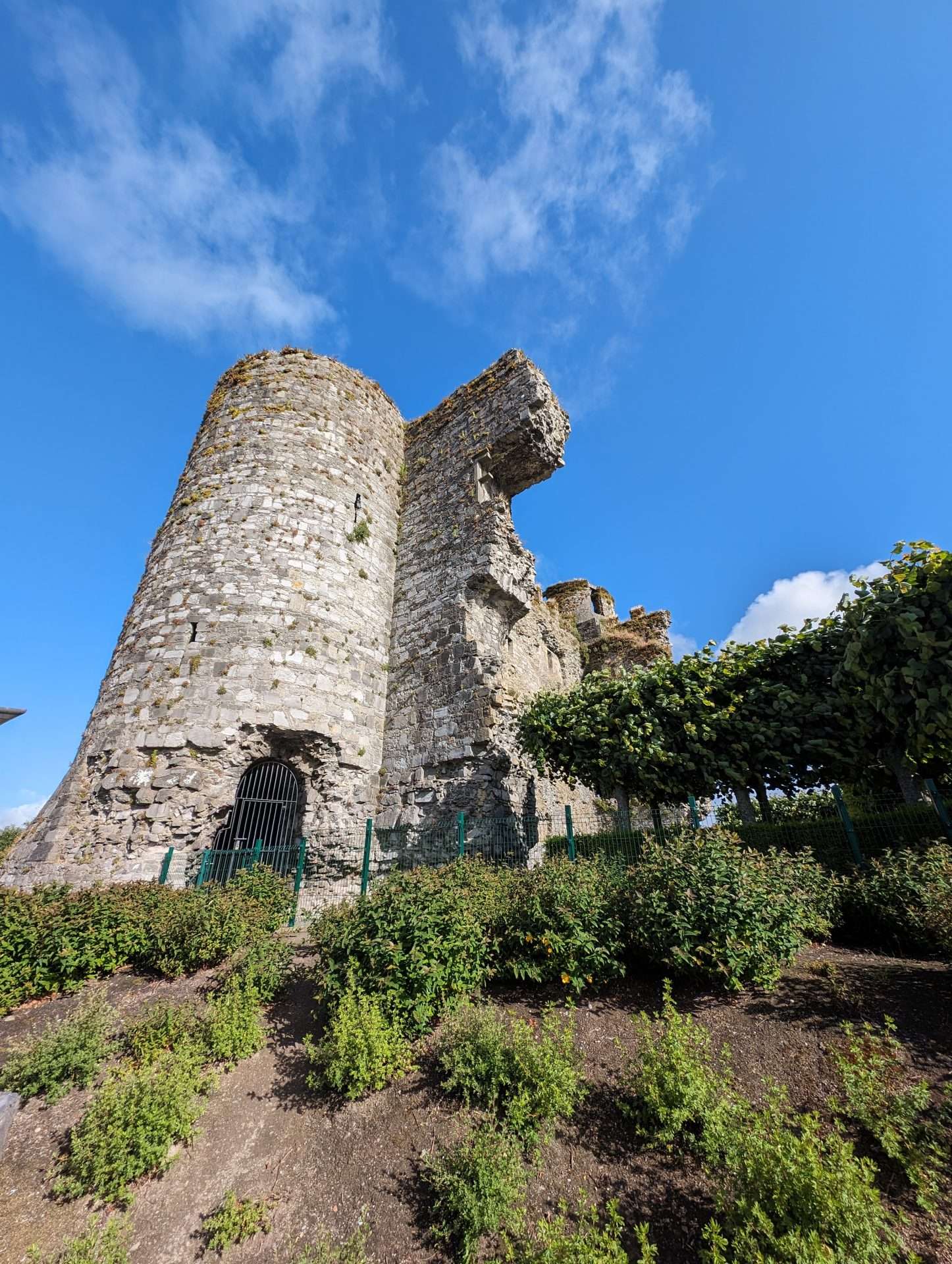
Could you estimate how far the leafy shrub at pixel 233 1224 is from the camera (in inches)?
125

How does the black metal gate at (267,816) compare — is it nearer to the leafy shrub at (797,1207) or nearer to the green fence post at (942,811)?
the leafy shrub at (797,1207)

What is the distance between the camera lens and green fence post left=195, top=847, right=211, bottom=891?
852cm

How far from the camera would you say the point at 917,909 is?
20.4ft

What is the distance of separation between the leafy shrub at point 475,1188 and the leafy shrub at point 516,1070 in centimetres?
31

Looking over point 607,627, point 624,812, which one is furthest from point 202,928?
point 607,627

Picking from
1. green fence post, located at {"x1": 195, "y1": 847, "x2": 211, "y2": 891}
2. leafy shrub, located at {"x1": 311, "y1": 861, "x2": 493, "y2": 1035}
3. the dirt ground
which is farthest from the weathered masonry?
leafy shrub, located at {"x1": 311, "y1": 861, "x2": 493, "y2": 1035}

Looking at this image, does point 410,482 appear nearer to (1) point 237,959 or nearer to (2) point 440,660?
(2) point 440,660

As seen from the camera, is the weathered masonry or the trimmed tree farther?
the weathered masonry

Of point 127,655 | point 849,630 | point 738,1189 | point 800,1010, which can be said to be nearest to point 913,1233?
point 738,1189

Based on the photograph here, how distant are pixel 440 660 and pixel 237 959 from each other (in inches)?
258

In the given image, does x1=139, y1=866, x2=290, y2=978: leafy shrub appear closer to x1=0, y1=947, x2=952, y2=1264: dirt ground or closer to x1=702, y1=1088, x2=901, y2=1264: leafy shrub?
x1=0, y1=947, x2=952, y2=1264: dirt ground

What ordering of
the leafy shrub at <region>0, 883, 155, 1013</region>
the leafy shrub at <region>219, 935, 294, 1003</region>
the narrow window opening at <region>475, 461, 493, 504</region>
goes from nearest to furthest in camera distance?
1. the leafy shrub at <region>219, 935, 294, 1003</region>
2. the leafy shrub at <region>0, 883, 155, 1013</region>
3. the narrow window opening at <region>475, 461, 493, 504</region>

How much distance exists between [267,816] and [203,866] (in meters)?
1.62

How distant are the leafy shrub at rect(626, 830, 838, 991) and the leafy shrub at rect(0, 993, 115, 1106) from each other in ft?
16.8
